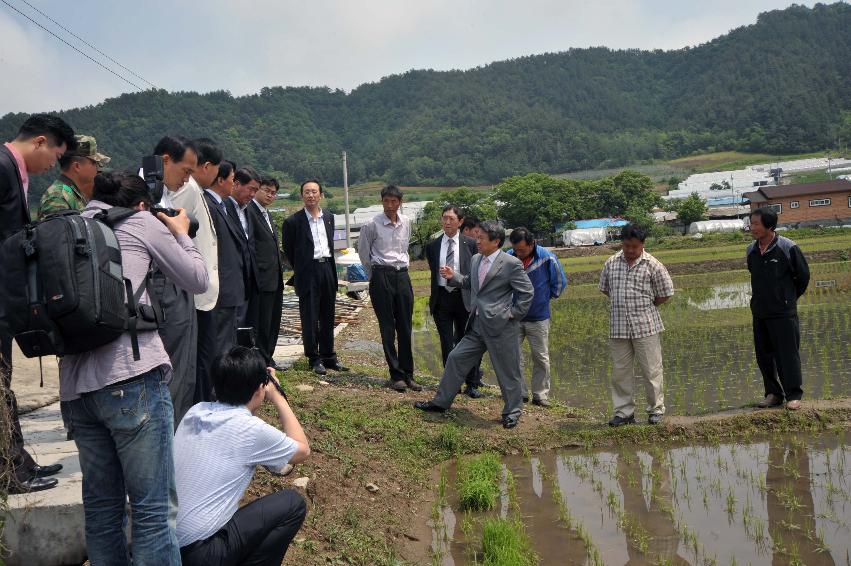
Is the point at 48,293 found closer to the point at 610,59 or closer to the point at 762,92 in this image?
the point at 762,92

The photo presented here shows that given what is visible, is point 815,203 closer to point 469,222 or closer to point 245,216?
point 469,222

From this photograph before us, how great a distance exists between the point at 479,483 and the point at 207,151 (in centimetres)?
300

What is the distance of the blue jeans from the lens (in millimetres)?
2824

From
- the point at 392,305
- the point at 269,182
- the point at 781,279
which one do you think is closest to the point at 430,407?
the point at 392,305

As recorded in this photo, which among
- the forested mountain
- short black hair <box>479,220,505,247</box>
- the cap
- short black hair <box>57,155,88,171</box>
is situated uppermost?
the forested mountain

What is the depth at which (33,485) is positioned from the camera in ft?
11.4

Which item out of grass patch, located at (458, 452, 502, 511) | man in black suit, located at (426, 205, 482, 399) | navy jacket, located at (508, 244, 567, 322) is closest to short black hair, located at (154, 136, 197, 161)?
grass patch, located at (458, 452, 502, 511)

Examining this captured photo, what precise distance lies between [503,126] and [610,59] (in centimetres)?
5585

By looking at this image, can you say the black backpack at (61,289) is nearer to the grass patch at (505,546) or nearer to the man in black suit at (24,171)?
the man in black suit at (24,171)

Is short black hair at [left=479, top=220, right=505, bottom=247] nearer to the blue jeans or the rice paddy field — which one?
the rice paddy field

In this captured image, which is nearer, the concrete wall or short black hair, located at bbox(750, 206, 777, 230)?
short black hair, located at bbox(750, 206, 777, 230)

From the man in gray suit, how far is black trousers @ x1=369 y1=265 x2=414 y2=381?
0.90 meters

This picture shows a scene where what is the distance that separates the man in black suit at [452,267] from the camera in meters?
7.96

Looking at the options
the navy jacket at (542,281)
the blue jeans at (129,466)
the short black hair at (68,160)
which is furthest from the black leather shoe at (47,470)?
the navy jacket at (542,281)
